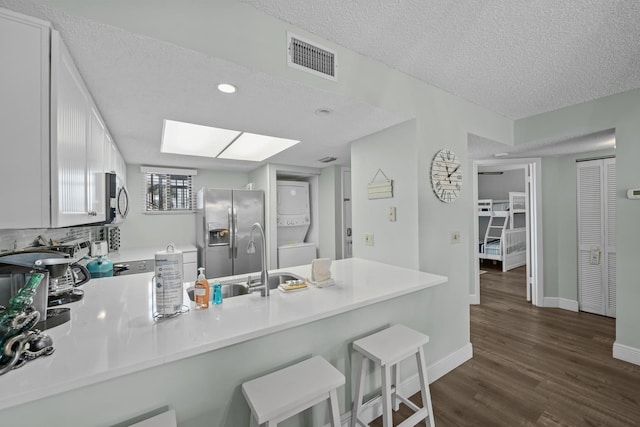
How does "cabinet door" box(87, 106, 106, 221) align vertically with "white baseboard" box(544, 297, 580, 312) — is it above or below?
above

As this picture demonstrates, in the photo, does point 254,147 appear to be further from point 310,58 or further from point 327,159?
point 310,58

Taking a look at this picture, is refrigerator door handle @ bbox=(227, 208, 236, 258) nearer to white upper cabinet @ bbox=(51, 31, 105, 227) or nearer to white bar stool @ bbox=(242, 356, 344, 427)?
white upper cabinet @ bbox=(51, 31, 105, 227)

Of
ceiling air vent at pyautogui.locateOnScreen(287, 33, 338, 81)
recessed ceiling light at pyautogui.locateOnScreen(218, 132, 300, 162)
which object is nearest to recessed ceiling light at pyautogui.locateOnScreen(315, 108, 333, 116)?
ceiling air vent at pyautogui.locateOnScreen(287, 33, 338, 81)

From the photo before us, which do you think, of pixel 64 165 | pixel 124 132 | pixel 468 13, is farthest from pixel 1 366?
pixel 468 13

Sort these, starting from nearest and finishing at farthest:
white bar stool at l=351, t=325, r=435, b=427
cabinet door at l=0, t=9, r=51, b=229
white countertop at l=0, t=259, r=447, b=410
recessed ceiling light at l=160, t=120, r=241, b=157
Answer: white countertop at l=0, t=259, r=447, b=410 < cabinet door at l=0, t=9, r=51, b=229 < white bar stool at l=351, t=325, r=435, b=427 < recessed ceiling light at l=160, t=120, r=241, b=157

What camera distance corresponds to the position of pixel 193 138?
8.80 feet

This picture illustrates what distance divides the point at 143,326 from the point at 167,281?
0.20 m

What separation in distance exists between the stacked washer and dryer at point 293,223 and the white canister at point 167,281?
2.76 metres

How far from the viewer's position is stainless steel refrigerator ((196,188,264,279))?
3.48 metres

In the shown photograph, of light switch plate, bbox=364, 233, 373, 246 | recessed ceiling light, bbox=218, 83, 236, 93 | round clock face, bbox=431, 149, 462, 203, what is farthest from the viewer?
light switch plate, bbox=364, 233, 373, 246

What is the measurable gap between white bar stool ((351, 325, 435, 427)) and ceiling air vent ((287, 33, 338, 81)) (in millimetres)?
1609

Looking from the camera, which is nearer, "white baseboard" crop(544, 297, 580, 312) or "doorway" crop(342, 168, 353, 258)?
"white baseboard" crop(544, 297, 580, 312)

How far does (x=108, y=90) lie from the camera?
154 cm

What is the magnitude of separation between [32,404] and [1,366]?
17 centimetres
